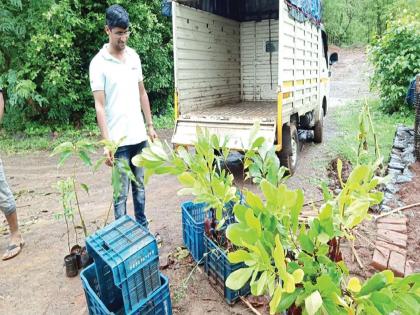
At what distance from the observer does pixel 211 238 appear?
8.36ft

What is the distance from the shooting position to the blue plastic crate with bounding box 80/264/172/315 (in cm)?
187

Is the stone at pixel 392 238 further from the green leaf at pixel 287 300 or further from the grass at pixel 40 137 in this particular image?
the grass at pixel 40 137

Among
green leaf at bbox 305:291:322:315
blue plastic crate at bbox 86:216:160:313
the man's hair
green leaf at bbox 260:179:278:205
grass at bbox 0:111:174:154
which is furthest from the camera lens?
grass at bbox 0:111:174:154

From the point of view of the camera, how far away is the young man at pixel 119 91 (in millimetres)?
2531

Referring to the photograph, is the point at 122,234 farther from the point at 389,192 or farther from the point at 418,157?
the point at 418,157

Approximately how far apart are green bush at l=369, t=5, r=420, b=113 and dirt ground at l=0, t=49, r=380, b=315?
3293mm

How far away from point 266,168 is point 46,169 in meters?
5.92

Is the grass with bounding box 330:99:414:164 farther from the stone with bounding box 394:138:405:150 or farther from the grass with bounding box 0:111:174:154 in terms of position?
the grass with bounding box 0:111:174:154

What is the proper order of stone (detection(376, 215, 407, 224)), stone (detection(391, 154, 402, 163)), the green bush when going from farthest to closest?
the green bush < stone (detection(391, 154, 402, 163)) < stone (detection(376, 215, 407, 224))

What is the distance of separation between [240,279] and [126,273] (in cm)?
113

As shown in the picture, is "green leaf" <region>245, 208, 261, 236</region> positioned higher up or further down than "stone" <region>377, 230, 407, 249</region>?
higher up

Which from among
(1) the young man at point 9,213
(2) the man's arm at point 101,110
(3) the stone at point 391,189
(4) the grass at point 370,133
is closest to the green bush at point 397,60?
(4) the grass at point 370,133

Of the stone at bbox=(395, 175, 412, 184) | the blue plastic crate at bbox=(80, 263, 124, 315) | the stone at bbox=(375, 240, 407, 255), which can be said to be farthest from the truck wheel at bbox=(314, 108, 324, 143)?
the blue plastic crate at bbox=(80, 263, 124, 315)

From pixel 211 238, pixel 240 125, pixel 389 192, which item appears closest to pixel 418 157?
pixel 389 192
